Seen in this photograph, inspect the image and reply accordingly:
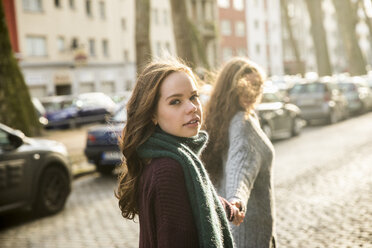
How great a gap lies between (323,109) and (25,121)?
1160cm

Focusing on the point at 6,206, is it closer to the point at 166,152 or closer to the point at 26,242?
the point at 26,242

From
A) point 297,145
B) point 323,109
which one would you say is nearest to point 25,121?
point 297,145

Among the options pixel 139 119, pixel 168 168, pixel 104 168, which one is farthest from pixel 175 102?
pixel 104 168

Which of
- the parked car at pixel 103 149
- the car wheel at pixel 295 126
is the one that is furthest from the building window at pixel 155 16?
the parked car at pixel 103 149

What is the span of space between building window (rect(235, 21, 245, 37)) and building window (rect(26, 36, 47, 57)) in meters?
32.6

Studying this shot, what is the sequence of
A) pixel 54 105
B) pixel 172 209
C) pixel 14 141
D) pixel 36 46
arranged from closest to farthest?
pixel 172 209 < pixel 14 141 < pixel 54 105 < pixel 36 46

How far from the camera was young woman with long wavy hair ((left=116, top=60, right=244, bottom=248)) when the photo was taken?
207 cm

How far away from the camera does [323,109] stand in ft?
75.3

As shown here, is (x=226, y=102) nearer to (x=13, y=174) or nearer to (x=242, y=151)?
(x=242, y=151)

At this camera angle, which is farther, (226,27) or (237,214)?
(226,27)

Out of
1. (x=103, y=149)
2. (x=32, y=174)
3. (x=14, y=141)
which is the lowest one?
(x=103, y=149)

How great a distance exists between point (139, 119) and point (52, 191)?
6820 millimetres

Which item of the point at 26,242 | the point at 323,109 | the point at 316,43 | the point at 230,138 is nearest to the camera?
the point at 230,138

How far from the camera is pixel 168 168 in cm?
211
